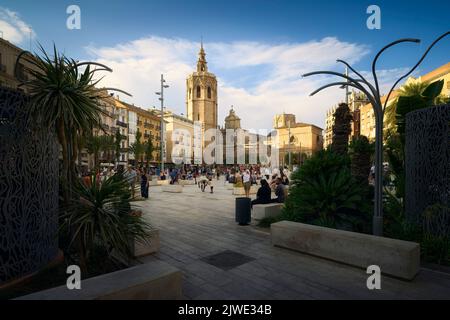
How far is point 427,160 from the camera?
674 centimetres

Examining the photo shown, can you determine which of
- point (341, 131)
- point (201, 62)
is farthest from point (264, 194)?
point (201, 62)

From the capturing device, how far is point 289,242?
6.43 metres

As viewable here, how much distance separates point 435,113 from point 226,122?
13327 cm

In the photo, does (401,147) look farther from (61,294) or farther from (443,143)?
(61,294)

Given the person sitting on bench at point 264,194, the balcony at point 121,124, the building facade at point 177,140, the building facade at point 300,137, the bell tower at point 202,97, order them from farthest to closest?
the building facade at point 300,137 < the bell tower at point 202,97 < the building facade at point 177,140 < the balcony at point 121,124 < the person sitting on bench at point 264,194

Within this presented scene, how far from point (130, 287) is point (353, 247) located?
4495 millimetres

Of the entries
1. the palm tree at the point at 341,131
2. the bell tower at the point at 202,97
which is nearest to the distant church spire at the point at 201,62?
the bell tower at the point at 202,97

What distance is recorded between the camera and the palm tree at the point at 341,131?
10172mm

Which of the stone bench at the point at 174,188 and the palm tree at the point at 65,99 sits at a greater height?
the palm tree at the point at 65,99

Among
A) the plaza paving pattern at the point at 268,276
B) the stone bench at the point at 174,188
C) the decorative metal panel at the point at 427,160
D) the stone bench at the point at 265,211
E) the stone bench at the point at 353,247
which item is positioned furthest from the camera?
the stone bench at the point at 174,188

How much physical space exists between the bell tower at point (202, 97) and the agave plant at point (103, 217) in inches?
4012

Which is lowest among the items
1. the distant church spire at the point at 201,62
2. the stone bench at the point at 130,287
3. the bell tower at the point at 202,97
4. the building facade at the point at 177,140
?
the stone bench at the point at 130,287

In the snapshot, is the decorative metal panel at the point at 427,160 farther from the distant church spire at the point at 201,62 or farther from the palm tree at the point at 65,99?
the distant church spire at the point at 201,62

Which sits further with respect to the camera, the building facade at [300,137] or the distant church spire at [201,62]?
the building facade at [300,137]
